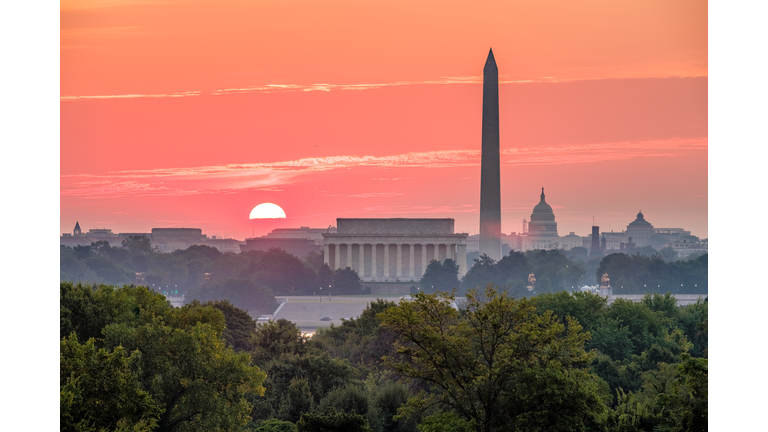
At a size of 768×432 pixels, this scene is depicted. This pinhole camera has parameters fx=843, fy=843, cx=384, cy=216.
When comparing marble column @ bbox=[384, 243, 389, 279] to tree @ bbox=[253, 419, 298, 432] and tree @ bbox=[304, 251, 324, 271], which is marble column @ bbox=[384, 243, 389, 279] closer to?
tree @ bbox=[304, 251, 324, 271]

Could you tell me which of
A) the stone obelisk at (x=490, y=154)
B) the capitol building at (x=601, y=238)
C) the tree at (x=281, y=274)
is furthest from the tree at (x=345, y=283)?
the capitol building at (x=601, y=238)

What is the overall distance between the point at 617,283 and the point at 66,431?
2813 inches

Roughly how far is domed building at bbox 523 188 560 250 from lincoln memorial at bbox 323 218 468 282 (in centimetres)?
6411

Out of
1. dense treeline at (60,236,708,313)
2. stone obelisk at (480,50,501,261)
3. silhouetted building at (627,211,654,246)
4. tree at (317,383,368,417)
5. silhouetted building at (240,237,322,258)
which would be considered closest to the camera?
tree at (317,383,368,417)

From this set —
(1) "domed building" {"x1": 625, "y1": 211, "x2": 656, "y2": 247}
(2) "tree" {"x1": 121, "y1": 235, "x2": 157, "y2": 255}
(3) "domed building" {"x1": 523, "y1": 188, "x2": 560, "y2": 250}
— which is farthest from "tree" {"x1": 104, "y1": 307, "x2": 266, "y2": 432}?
(3) "domed building" {"x1": 523, "y1": 188, "x2": 560, "y2": 250}

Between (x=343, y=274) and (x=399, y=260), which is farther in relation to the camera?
(x=399, y=260)

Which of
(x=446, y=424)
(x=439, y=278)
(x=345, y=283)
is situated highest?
(x=439, y=278)

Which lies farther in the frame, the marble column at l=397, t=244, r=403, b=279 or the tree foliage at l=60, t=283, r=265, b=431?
the marble column at l=397, t=244, r=403, b=279

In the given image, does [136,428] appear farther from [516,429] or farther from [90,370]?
[516,429]

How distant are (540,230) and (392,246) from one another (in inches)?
2761

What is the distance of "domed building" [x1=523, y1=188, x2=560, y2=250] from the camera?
155 m

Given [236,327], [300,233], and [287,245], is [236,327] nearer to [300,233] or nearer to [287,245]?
[287,245]

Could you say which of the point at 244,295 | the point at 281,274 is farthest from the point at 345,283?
the point at 244,295

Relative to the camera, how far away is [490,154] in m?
74.1
